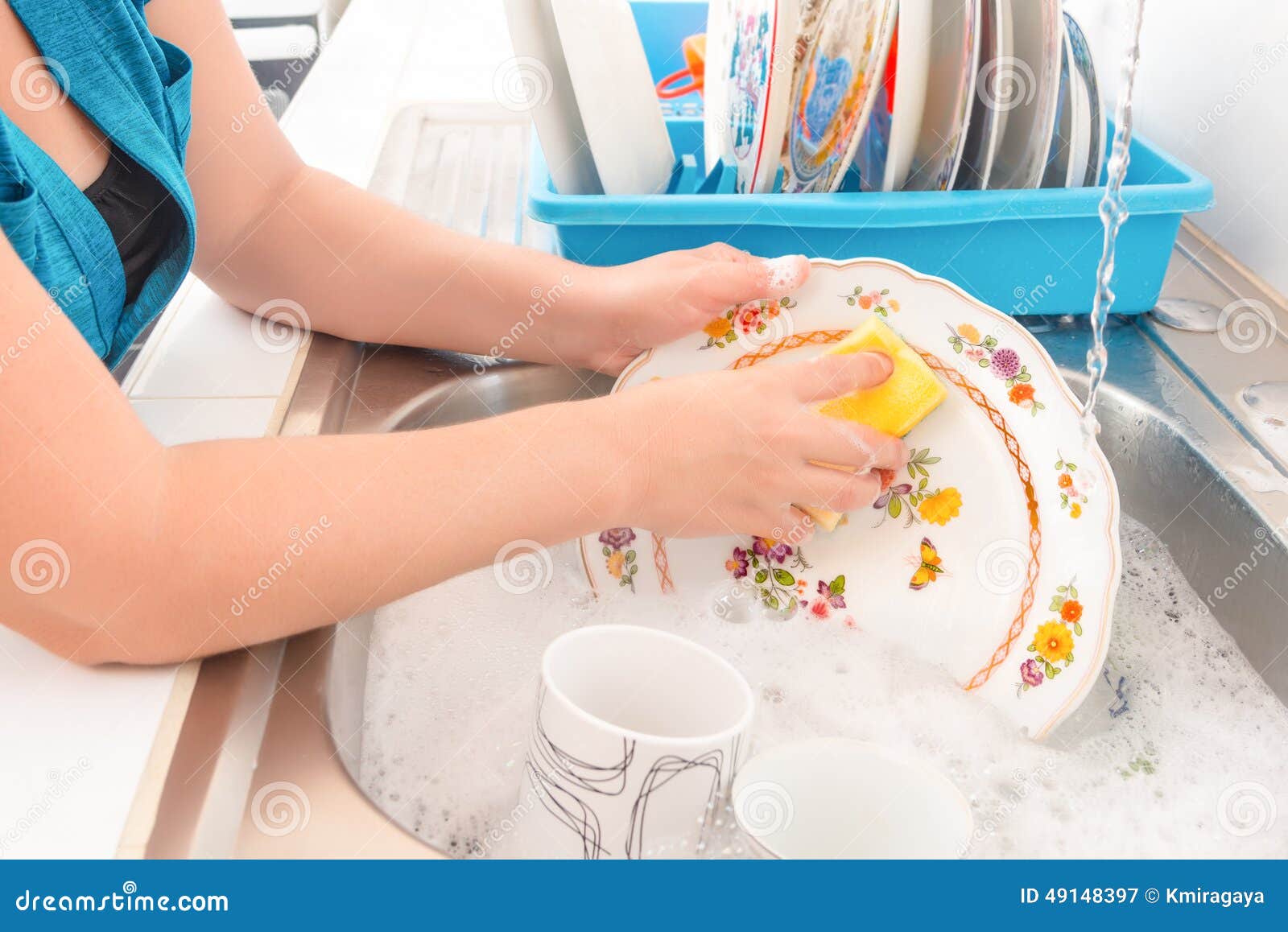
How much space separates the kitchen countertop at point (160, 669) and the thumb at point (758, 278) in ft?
1.27

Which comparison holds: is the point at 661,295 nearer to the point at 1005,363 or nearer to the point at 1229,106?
the point at 1005,363

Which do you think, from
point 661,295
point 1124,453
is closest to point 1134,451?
point 1124,453

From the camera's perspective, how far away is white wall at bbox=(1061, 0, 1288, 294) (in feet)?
3.11

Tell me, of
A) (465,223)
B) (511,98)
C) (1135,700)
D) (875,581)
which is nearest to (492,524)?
(875,581)

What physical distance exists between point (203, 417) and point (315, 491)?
288 mm

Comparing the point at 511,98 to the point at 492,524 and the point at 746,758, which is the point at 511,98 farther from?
the point at 746,758

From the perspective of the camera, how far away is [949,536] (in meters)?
0.79

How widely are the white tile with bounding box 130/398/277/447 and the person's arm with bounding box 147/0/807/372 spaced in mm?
146

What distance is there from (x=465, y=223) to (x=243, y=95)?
340 millimetres

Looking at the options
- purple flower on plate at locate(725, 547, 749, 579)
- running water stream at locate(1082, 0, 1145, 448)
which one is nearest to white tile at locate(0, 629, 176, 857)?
purple flower on plate at locate(725, 547, 749, 579)

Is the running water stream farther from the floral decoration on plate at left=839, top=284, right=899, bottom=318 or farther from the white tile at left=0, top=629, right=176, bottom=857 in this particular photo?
the white tile at left=0, top=629, right=176, bottom=857

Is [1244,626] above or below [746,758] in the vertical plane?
below

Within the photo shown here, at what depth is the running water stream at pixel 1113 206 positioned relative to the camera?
71cm

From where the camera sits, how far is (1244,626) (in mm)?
772
